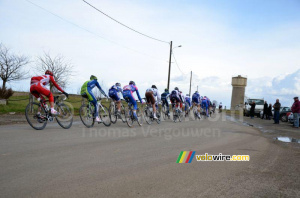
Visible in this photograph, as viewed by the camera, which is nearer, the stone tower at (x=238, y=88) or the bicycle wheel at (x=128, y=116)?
the bicycle wheel at (x=128, y=116)

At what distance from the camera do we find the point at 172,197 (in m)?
3.21

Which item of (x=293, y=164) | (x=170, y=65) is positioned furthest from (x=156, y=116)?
(x=170, y=65)

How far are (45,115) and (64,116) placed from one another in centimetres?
77

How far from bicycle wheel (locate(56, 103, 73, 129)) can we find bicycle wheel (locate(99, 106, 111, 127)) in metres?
1.40

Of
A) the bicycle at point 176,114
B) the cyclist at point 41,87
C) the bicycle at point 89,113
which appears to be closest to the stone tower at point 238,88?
the bicycle at point 176,114

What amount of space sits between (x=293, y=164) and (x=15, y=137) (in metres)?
6.74

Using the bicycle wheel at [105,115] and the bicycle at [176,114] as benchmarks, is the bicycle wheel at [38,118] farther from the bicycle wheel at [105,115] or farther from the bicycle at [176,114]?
the bicycle at [176,114]

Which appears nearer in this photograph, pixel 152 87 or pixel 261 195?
pixel 261 195

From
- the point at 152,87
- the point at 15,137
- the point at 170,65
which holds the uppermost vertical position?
the point at 170,65

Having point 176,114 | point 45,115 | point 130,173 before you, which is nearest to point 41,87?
point 45,115

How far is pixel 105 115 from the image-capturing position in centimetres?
1118

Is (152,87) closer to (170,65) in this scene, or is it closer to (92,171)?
(92,171)

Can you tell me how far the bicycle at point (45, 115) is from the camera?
8.77 metres

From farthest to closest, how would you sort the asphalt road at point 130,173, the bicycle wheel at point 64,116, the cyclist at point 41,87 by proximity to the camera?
1. the bicycle wheel at point 64,116
2. the cyclist at point 41,87
3. the asphalt road at point 130,173
